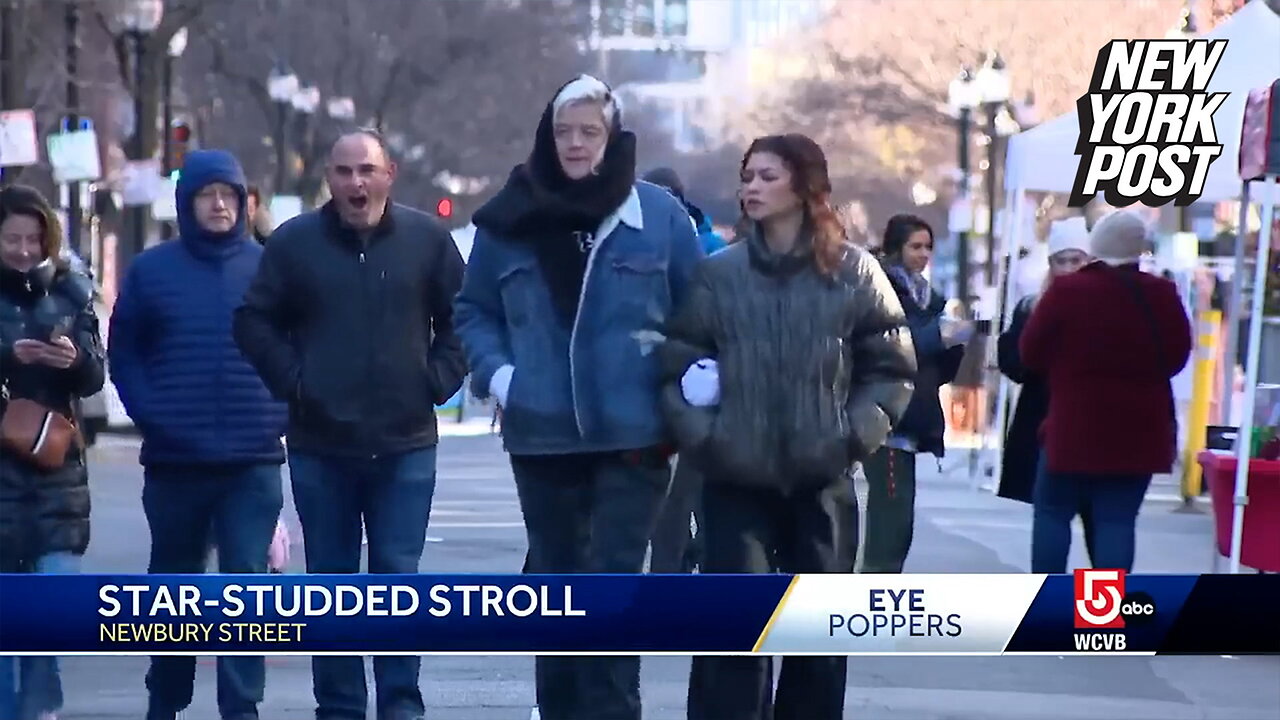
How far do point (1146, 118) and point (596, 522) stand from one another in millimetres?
7391

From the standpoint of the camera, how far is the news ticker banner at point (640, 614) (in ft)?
27.5

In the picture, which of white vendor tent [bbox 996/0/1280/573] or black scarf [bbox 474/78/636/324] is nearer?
black scarf [bbox 474/78/636/324]

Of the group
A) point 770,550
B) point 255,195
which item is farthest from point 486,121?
point 770,550

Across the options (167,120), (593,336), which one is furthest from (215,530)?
(167,120)

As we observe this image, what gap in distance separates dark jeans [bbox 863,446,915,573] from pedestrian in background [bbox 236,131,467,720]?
357 cm

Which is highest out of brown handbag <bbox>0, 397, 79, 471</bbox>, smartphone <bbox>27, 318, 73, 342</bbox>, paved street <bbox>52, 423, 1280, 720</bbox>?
smartphone <bbox>27, 318, 73, 342</bbox>

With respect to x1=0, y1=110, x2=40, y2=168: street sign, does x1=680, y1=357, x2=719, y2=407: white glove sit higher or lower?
higher

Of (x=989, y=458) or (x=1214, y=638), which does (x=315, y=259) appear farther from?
(x=989, y=458)

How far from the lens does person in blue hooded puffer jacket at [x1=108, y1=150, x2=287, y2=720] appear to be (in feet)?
29.1

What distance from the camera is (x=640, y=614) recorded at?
8.46m

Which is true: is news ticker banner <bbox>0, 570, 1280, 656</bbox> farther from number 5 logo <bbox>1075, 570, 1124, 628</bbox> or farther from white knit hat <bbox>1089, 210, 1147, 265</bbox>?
white knit hat <bbox>1089, 210, 1147, 265</bbox>

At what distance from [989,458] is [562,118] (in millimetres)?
17159

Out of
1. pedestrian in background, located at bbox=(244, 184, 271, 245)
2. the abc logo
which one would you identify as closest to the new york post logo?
pedestrian in background, located at bbox=(244, 184, 271, 245)

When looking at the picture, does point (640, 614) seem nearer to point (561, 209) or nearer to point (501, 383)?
point (501, 383)
